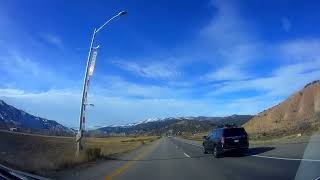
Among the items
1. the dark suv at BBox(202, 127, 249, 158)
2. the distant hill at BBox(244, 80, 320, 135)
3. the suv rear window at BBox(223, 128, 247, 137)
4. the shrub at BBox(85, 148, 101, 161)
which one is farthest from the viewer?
the distant hill at BBox(244, 80, 320, 135)

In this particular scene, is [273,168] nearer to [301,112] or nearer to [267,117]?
[301,112]

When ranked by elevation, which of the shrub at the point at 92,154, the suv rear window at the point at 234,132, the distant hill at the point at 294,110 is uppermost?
the distant hill at the point at 294,110

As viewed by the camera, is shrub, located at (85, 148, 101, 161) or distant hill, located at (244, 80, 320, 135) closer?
shrub, located at (85, 148, 101, 161)

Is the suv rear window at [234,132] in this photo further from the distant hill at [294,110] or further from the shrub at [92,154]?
the distant hill at [294,110]

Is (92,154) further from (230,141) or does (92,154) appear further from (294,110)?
(294,110)

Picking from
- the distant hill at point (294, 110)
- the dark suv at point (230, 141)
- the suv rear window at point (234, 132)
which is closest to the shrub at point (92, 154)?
the dark suv at point (230, 141)

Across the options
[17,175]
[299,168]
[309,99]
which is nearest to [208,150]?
Result: [299,168]

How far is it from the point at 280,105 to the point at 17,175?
109356 millimetres

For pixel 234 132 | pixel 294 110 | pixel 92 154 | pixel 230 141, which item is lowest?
pixel 92 154

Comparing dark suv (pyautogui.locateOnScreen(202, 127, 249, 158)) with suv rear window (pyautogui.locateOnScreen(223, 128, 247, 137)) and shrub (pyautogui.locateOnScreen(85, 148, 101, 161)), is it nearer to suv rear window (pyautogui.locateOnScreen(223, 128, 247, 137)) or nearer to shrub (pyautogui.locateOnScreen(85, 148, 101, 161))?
suv rear window (pyautogui.locateOnScreen(223, 128, 247, 137))

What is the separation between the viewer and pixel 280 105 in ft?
367

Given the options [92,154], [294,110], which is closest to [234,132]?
[92,154]

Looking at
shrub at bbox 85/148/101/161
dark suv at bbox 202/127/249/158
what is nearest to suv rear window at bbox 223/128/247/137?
dark suv at bbox 202/127/249/158

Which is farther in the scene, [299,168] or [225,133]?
[225,133]
